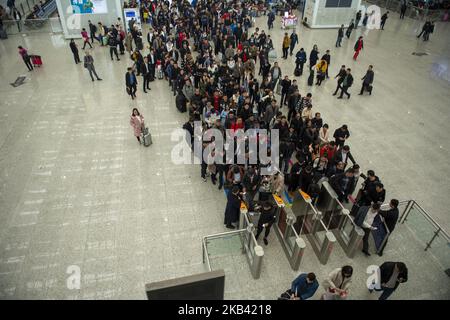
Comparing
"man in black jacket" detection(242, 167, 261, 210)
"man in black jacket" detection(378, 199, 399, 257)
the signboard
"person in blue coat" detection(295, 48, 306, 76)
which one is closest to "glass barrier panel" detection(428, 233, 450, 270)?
"man in black jacket" detection(378, 199, 399, 257)

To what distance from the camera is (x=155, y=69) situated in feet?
49.2

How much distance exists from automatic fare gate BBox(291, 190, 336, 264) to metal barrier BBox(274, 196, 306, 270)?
50cm

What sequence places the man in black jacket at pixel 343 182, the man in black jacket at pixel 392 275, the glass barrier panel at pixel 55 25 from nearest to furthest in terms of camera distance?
the man in black jacket at pixel 392 275, the man in black jacket at pixel 343 182, the glass barrier panel at pixel 55 25

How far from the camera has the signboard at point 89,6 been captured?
18.3m

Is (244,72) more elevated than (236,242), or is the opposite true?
(244,72)

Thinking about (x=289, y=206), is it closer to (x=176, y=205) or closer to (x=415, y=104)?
(x=176, y=205)

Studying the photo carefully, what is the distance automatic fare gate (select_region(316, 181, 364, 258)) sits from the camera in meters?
6.53

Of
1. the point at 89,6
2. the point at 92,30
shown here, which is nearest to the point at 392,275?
the point at 92,30

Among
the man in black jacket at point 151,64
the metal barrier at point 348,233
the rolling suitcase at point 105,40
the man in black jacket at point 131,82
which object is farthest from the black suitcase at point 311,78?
the rolling suitcase at point 105,40

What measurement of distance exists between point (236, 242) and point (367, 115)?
8694mm

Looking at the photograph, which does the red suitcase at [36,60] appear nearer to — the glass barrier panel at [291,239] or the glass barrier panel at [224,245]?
the glass barrier panel at [224,245]

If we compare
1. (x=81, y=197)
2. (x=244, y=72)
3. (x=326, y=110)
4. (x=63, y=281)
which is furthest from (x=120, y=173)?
(x=326, y=110)

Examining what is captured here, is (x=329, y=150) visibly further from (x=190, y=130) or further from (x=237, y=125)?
(x=190, y=130)

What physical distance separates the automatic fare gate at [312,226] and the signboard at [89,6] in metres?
17.6
